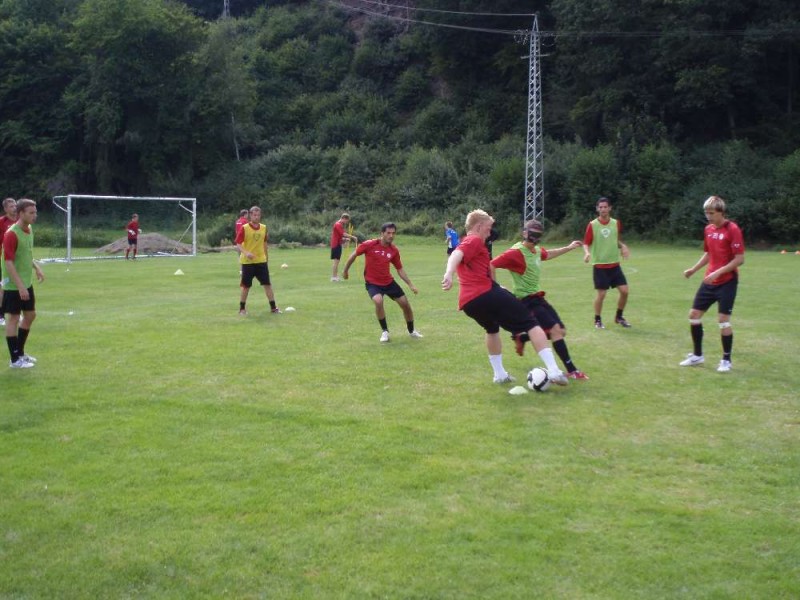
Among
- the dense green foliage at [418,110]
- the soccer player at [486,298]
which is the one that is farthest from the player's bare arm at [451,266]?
the dense green foliage at [418,110]

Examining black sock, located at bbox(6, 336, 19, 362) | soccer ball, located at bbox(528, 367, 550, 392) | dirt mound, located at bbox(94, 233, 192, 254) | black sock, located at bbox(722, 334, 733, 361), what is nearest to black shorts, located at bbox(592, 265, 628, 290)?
black sock, located at bbox(722, 334, 733, 361)

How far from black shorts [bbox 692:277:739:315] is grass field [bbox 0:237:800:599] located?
0.81 metres

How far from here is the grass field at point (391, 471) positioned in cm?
483

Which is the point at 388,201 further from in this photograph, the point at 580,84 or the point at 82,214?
the point at 82,214

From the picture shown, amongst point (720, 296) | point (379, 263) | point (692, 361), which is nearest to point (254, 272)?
point (379, 263)

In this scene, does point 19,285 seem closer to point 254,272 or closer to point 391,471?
point 254,272

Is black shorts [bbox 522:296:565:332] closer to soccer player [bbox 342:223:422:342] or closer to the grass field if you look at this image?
the grass field

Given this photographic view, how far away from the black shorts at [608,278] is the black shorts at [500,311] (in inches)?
192

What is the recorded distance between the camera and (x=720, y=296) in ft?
34.3

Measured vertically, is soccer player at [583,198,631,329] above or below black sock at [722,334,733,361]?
above

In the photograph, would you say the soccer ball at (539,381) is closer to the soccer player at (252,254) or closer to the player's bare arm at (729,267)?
the player's bare arm at (729,267)

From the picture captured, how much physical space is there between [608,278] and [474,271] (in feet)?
17.6

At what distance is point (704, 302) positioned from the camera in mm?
10625

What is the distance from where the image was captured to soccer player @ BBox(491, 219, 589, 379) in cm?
993
